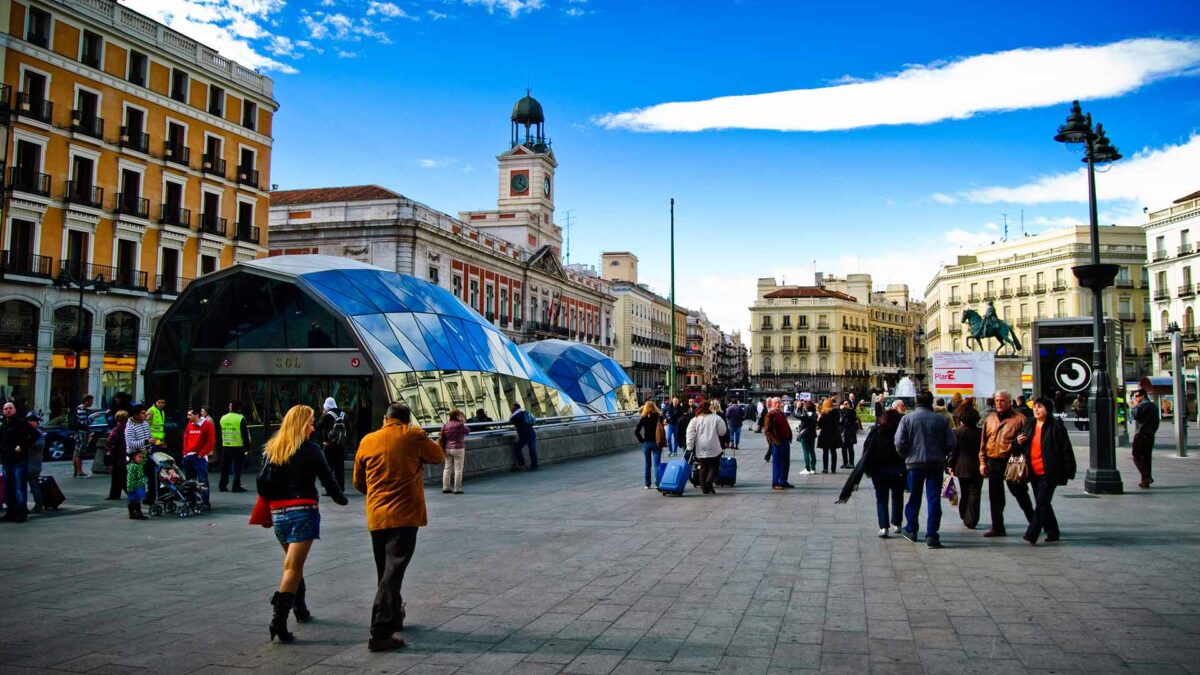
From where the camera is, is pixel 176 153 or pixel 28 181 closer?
pixel 28 181

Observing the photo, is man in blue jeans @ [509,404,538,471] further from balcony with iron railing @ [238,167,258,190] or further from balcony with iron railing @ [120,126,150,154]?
balcony with iron railing @ [238,167,258,190]

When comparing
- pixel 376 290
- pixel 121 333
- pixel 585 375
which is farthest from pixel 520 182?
pixel 376 290

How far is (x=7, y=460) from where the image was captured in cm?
1219

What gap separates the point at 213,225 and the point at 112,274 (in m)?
7.01

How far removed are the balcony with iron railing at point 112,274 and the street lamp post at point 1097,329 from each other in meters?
38.3

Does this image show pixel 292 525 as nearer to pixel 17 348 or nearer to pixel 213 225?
pixel 17 348

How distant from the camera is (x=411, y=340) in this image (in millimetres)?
20688

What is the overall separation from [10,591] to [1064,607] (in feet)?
29.5

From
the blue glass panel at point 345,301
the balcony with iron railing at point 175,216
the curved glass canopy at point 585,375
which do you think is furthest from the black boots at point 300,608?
the balcony with iron railing at point 175,216

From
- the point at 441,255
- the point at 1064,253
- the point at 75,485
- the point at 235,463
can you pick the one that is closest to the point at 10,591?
the point at 235,463

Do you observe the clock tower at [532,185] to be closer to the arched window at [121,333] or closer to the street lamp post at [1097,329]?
the arched window at [121,333]

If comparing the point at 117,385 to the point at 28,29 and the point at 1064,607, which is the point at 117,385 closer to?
the point at 28,29

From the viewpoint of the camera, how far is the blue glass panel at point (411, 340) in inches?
794

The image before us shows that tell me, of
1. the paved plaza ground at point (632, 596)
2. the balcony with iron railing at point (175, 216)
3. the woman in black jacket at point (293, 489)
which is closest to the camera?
the paved plaza ground at point (632, 596)
